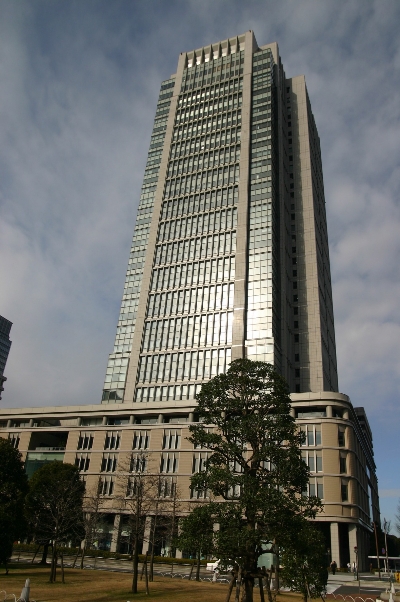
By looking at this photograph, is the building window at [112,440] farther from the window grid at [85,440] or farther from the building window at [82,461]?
the building window at [82,461]

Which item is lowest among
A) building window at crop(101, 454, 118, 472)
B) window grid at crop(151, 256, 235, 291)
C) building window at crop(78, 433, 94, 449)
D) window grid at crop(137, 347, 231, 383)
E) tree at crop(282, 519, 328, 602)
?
tree at crop(282, 519, 328, 602)

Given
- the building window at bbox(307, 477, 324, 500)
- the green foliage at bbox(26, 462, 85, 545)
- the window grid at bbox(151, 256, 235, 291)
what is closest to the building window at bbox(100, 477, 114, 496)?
the green foliage at bbox(26, 462, 85, 545)

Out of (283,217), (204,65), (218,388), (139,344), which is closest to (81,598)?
(218,388)

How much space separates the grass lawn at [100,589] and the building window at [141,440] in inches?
1669

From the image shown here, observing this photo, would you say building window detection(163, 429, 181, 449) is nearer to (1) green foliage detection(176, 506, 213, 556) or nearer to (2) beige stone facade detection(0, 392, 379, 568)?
(2) beige stone facade detection(0, 392, 379, 568)

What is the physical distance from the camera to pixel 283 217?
11181 centimetres

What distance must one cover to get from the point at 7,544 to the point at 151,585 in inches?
501

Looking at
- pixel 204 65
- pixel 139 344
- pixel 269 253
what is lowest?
pixel 139 344

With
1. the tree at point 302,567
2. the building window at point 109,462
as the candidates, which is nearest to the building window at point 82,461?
the building window at point 109,462

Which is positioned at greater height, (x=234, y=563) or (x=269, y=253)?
(x=269, y=253)

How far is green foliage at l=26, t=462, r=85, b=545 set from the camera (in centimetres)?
5081

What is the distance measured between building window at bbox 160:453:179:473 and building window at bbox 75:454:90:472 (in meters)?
15.6

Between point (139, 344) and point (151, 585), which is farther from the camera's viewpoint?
point (139, 344)

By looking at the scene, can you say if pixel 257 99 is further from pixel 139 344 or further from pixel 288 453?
pixel 288 453
